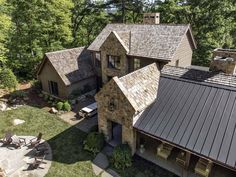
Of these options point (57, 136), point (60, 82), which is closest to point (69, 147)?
point (57, 136)

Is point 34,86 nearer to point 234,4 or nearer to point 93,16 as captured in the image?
point 93,16

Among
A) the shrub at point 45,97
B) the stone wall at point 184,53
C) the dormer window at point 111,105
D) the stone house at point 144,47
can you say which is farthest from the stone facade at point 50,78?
the stone wall at point 184,53

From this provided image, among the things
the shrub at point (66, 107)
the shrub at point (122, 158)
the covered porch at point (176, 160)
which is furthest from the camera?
the shrub at point (66, 107)

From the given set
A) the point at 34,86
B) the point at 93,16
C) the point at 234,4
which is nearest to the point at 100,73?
the point at 34,86

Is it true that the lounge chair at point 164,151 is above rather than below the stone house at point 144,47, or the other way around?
below

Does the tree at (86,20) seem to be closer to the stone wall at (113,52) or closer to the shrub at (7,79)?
the shrub at (7,79)

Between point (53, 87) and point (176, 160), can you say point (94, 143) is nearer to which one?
point (176, 160)

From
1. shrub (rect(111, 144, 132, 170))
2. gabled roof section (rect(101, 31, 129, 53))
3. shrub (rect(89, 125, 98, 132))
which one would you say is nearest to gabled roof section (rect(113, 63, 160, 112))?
shrub (rect(111, 144, 132, 170))
